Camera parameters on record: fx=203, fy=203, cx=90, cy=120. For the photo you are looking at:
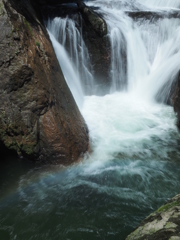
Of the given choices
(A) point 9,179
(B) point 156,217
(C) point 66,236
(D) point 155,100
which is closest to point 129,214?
(C) point 66,236

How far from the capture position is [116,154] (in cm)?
466

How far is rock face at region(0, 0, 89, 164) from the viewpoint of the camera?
391 centimetres

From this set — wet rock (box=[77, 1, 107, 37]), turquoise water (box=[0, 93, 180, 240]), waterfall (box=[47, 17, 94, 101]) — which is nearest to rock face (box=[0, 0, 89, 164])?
turquoise water (box=[0, 93, 180, 240])

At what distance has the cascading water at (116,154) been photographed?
2881 millimetres

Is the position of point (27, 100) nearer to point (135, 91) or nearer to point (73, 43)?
point (73, 43)

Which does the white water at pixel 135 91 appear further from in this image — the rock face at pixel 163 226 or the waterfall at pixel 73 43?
the rock face at pixel 163 226

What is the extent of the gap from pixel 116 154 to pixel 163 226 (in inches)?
120

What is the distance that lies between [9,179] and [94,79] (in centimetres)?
548

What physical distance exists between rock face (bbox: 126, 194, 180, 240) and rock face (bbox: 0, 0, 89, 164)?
2582mm

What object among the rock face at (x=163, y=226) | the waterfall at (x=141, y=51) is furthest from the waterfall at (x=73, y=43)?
the rock face at (x=163, y=226)

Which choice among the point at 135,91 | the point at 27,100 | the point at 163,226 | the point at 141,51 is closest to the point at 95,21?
the point at 141,51

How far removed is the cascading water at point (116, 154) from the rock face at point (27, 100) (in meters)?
0.47

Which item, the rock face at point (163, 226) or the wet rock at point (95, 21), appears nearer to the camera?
the rock face at point (163, 226)

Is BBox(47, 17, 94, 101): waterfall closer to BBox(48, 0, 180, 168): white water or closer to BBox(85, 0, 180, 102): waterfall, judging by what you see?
BBox(48, 0, 180, 168): white water
